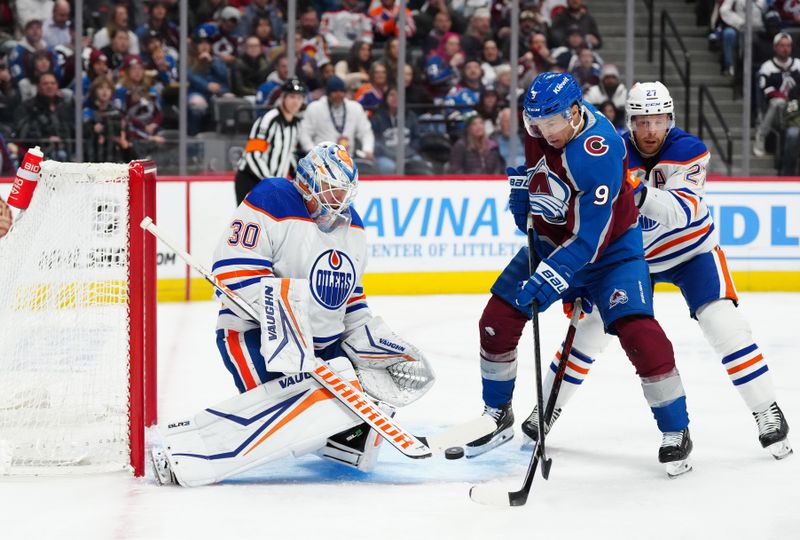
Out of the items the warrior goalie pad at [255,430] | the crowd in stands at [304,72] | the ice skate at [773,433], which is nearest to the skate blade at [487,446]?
the warrior goalie pad at [255,430]

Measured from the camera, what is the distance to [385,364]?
3176mm

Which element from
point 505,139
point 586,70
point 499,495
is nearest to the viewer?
point 499,495

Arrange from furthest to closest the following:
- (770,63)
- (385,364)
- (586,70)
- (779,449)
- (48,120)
→ (586,70)
(770,63)
(48,120)
(779,449)
(385,364)

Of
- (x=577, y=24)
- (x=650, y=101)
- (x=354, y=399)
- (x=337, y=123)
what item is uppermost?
(x=577, y=24)

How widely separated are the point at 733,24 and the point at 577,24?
1.01m

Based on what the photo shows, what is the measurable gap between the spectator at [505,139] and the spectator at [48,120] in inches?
101

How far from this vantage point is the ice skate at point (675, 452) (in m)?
3.06

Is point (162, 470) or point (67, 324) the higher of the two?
point (67, 324)

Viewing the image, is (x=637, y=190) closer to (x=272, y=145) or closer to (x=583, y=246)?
(x=583, y=246)

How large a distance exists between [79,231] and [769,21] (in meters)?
5.66

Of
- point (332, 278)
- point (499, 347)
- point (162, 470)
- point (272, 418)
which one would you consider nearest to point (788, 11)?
point (499, 347)

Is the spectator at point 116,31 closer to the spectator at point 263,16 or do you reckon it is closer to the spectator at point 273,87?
the spectator at point 263,16

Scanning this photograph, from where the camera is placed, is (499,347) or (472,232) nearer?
(499,347)

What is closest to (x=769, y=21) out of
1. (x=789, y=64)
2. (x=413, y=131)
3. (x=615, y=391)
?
(x=789, y=64)
